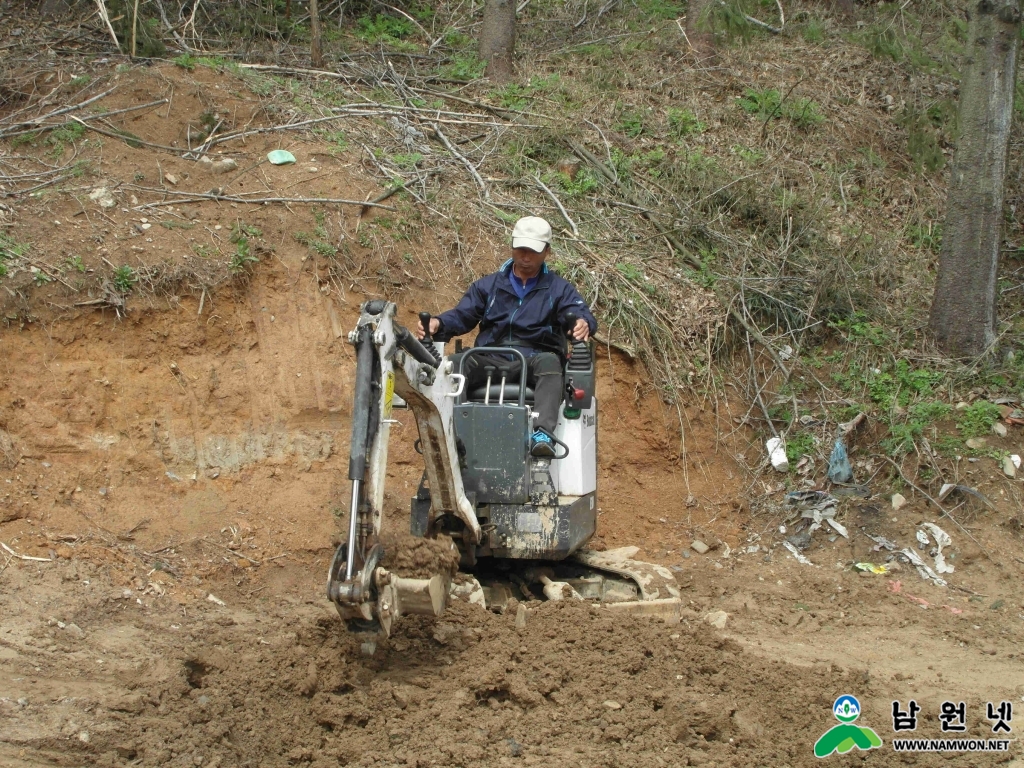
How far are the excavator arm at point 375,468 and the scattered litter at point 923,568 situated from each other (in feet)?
13.2

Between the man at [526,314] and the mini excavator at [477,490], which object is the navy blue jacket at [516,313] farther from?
the mini excavator at [477,490]

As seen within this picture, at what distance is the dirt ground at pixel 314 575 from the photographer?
14.2 ft

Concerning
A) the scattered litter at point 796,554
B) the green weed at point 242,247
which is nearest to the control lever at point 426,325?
the green weed at point 242,247

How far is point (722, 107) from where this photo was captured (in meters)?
12.3

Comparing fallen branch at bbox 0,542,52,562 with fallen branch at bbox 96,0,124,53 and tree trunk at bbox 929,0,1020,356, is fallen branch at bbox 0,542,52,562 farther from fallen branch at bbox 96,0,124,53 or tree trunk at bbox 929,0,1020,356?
tree trunk at bbox 929,0,1020,356

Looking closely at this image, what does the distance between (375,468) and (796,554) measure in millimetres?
4611


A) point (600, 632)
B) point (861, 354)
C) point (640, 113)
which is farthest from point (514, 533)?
point (640, 113)

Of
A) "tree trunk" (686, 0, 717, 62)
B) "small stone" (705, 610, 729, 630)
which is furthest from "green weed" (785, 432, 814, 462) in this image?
"tree trunk" (686, 0, 717, 62)

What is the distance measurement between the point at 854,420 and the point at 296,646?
17.9 feet

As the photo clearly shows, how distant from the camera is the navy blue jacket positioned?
630cm

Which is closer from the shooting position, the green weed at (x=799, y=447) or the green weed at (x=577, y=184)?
the green weed at (x=799, y=447)

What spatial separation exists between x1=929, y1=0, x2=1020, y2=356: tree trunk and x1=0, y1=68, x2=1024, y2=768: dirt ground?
1.22 meters

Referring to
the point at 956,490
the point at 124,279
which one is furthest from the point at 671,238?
the point at 124,279

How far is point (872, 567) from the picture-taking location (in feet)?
24.4
